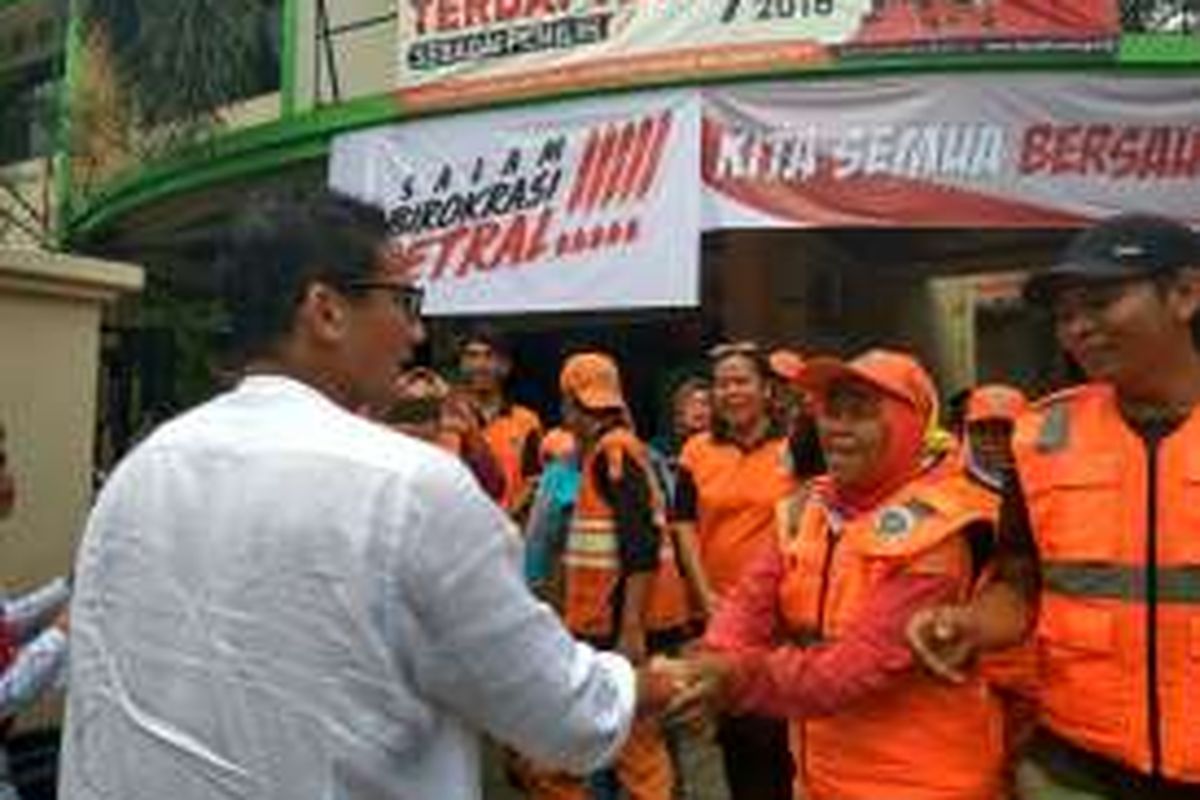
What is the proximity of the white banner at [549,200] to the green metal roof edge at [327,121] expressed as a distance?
14 cm

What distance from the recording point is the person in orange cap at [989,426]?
5133 mm

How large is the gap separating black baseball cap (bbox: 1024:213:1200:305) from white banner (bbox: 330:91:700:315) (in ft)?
22.0

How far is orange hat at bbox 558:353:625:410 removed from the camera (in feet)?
23.5

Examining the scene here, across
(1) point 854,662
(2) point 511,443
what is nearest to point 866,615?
(1) point 854,662

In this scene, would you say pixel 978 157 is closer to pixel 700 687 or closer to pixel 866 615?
pixel 866 615

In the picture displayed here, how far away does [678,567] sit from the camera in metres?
7.14

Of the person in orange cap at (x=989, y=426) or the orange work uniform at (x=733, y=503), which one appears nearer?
the person in orange cap at (x=989, y=426)

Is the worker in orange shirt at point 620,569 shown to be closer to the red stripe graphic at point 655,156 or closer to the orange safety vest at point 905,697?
the orange safety vest at point 905,697

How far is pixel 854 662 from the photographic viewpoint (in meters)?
3.93

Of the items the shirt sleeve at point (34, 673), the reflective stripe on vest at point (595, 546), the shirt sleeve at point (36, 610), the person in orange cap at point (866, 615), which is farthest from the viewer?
the reflective stripe on vest at point (595, 546)

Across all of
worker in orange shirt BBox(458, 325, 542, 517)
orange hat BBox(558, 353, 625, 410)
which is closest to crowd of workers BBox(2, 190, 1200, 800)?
orange hat BBox(558, 353, 625, 410)

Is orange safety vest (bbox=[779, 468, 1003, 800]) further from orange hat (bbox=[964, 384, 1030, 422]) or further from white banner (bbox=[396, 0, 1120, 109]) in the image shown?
white banner (bbox=[396, 0, 1120, 109])

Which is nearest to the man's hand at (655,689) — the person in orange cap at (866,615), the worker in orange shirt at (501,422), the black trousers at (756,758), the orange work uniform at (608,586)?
→ the person in orange cap at (866,615)

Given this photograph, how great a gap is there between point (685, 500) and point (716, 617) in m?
2.82
